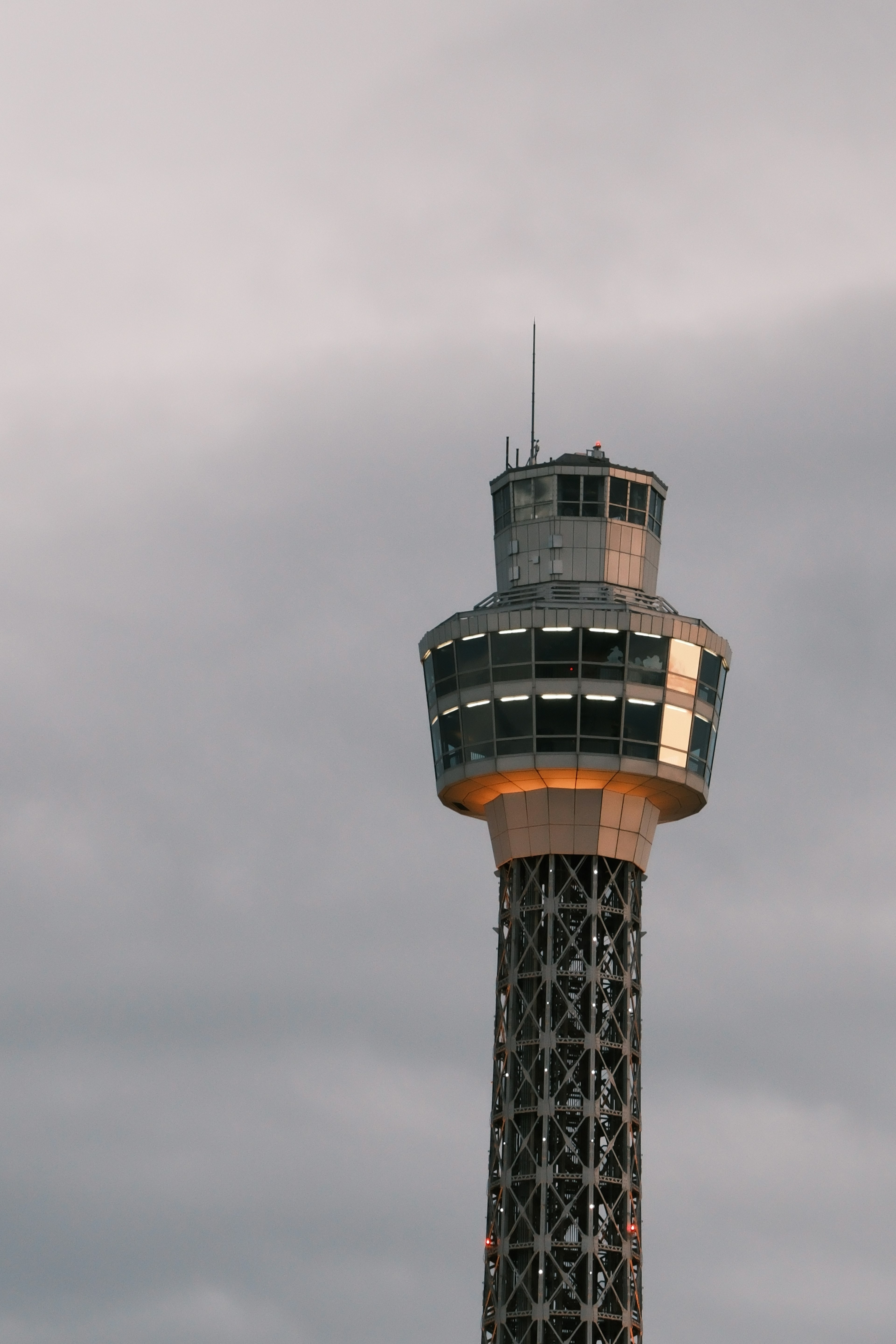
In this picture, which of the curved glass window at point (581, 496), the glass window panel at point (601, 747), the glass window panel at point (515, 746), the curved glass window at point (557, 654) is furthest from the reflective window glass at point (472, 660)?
the curved glass window at point (581, 496)

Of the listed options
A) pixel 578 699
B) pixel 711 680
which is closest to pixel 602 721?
pixel 578 699

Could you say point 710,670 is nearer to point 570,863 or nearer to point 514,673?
point 514,673

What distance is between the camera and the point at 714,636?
570 ft

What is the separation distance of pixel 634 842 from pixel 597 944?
6.95 meters

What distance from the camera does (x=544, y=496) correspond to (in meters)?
179

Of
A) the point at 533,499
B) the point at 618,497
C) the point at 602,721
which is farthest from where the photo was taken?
the point at 533,499

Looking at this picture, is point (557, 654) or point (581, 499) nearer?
point (557, 654)

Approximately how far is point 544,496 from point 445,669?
13937 mm

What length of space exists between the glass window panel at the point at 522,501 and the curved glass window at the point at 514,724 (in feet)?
48.6

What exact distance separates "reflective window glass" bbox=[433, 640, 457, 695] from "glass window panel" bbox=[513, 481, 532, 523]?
1136cm

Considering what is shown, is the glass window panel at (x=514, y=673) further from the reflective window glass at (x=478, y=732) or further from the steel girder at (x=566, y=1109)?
the steel girder at (x=566, y=1109)

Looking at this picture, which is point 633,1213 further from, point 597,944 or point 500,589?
point 500,589

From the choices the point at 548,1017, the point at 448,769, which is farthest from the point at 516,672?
the point at 548,1017

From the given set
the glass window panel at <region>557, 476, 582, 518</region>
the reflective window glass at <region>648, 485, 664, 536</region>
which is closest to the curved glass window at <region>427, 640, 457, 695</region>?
the glass window panel at <region>557, 476, 582, 518</region>
